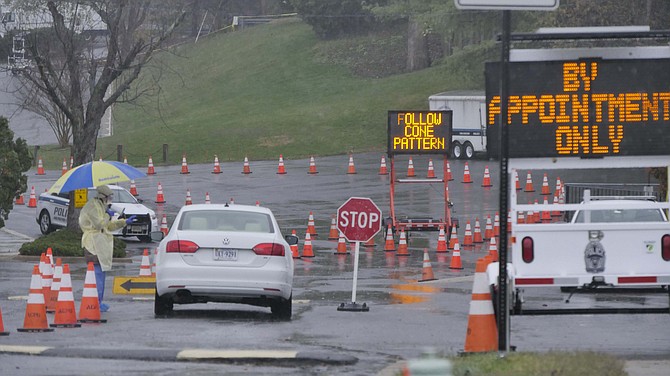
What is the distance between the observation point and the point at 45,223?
33.0 m

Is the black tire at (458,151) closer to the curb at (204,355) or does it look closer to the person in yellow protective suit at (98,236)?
the person in yellow protective suit at (98,236)

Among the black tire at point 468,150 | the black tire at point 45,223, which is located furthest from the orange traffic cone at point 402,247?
the black tire at point 468,150

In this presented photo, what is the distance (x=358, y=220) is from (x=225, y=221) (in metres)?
2.97

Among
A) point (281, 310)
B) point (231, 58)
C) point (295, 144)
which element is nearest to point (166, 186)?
point (295, 144)

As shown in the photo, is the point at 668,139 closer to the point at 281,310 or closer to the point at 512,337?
the point at 512,337

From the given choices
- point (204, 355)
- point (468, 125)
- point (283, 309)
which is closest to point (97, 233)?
point (283, 309)

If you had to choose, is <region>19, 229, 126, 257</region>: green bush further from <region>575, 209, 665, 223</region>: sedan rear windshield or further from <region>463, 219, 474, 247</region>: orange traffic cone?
<region>575, 209, 665, 223</region>: sedan rear windshield

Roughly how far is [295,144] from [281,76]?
20.5 metres

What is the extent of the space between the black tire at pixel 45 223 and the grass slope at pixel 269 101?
44.2 feet

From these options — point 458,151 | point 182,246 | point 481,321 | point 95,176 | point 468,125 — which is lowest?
point 481,321

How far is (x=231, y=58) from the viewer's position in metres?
84.0

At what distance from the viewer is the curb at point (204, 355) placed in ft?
39.5

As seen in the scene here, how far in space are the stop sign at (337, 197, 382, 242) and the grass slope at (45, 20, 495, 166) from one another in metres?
27.6

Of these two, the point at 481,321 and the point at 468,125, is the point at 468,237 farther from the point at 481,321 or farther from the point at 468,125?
the point at 468,125
